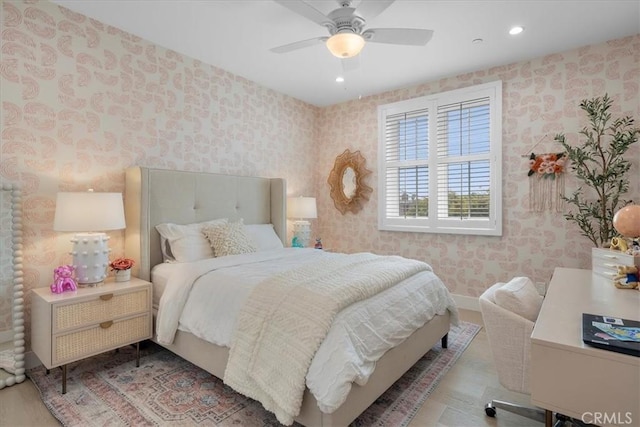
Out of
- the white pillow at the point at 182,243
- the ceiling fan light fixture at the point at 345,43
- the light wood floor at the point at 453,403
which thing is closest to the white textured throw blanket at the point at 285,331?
the light wood floor at the point at 453,403

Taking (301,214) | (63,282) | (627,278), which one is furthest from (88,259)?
(627,278)

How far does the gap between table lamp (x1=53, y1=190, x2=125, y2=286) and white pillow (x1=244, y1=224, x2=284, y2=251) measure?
1175mm

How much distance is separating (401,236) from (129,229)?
9.88ft

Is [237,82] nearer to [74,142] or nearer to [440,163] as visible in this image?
[74,142]

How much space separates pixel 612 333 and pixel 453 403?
3.79ft

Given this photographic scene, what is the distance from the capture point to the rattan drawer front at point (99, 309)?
6.60ft

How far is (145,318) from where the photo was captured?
2402mm

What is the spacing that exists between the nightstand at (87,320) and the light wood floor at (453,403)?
0.67 feet

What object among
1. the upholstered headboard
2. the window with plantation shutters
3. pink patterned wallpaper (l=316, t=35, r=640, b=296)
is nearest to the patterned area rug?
the upholstered headboard

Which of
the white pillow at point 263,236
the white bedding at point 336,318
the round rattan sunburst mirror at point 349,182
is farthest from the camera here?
the round rattan sunburst mirror at point 349,182

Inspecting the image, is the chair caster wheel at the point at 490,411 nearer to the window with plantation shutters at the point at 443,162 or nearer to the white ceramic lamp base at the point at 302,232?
the window with plantation shutters at the point at 443,162

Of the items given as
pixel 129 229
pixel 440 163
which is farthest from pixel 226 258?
pixel 440 163

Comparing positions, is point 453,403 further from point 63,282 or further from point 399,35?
point 63,282

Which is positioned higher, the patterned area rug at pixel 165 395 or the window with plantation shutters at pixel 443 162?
the window with plantation shutters at pixel 443 162
